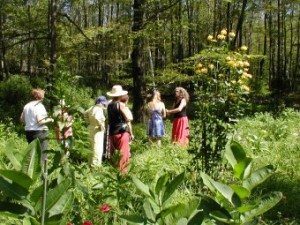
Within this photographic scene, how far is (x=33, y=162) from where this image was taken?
1.07 metres

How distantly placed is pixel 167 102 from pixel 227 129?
2439 centimetres

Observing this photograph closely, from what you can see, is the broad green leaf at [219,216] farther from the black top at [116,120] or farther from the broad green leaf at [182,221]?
the black top at [116,120]

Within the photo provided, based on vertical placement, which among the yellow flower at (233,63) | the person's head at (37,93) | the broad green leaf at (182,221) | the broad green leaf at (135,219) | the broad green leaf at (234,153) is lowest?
the person's head at (37,93)

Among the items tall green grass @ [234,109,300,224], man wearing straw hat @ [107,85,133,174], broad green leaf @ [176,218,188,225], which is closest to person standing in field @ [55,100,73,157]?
broad green leaf @ [176,218,188,225]

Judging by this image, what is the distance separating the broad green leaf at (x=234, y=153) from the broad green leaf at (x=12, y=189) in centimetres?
54

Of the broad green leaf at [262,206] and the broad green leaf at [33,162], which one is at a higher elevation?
the broad green leaf at [33,162]

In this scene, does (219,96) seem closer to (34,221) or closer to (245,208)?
(245,208)

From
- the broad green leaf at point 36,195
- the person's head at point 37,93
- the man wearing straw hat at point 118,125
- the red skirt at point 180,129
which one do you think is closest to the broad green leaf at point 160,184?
the broad green leaf at point 36,195

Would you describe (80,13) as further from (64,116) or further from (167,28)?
(64,116)

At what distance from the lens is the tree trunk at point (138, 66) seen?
11.6 metres

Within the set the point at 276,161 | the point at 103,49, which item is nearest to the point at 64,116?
the point at 276,161

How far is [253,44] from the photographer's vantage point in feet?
171

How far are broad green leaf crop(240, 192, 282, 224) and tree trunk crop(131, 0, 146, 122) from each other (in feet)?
35.1

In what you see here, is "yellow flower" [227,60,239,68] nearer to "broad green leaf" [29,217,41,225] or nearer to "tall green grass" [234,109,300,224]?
"tall green grass" [234,109,300,224]
